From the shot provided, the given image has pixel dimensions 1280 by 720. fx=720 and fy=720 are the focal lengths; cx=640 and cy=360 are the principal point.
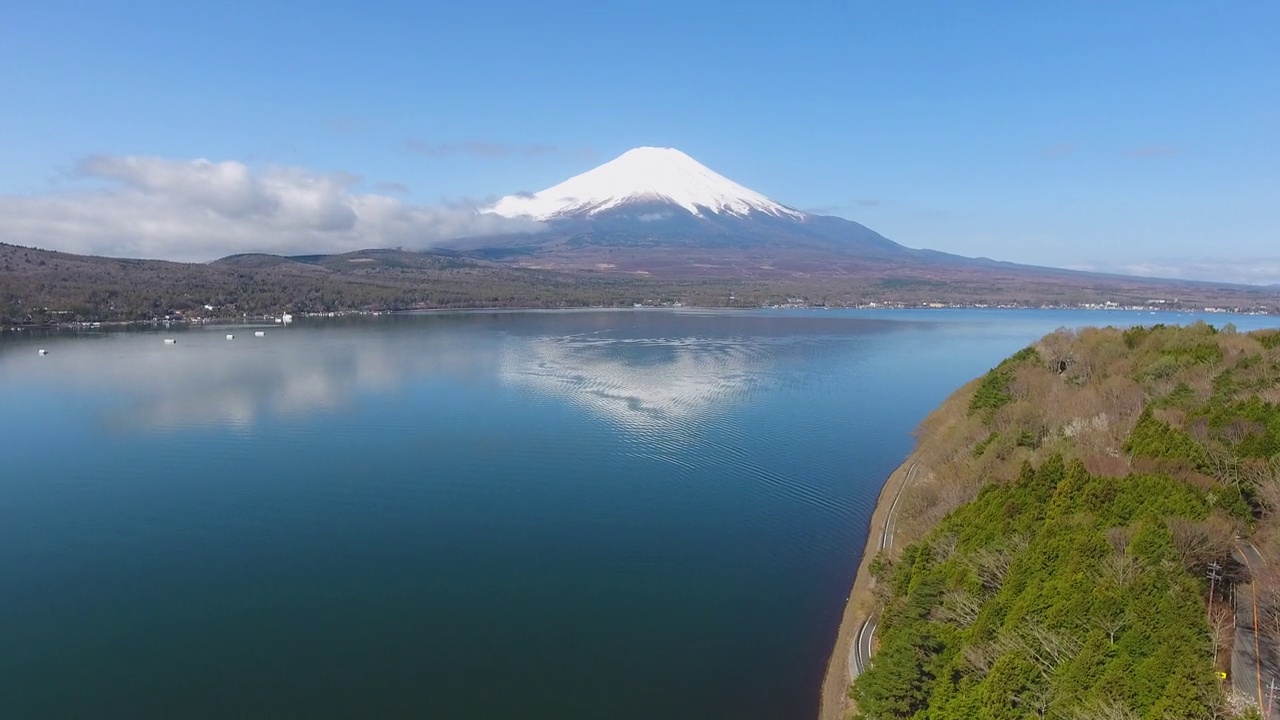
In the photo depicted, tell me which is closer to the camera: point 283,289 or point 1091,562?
point 1091,562

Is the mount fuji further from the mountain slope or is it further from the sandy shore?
the sandy shore

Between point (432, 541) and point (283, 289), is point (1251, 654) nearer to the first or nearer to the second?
point (432, 541)

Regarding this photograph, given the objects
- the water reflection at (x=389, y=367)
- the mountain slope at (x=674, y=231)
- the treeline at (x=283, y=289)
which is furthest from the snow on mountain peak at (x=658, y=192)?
the water reflection at (x=389, y=367)

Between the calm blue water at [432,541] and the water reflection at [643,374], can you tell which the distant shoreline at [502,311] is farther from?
the water reflection at [643,374]

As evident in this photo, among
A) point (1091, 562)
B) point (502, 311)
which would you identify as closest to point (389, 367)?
point (1091, 562)

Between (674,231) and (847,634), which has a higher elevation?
(674,231)

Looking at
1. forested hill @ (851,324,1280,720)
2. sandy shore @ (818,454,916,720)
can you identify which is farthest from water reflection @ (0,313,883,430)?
forested hill @ (851,324,1280,720)
